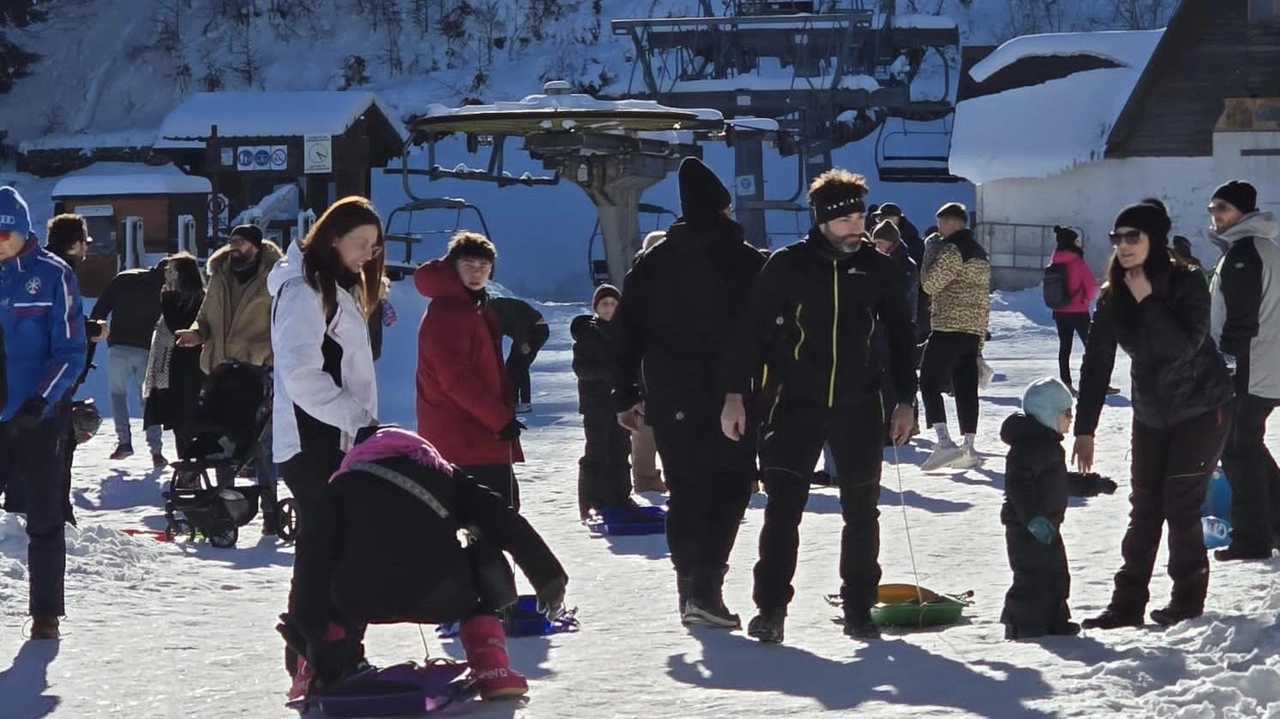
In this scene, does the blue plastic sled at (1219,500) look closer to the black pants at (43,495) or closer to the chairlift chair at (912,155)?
the black pants at (43,495)

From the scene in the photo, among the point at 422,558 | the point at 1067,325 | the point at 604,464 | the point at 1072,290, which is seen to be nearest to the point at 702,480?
the point at 422,558

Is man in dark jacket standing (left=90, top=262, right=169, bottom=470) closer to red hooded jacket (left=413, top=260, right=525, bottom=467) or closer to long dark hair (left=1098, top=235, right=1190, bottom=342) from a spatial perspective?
red hooded jacket (left=413, top=260, right=525, bottom=467)

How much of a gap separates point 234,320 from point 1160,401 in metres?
5.75

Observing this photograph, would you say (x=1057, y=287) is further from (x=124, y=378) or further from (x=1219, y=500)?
(x=1219, y=500)

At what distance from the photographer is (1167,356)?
7062mm

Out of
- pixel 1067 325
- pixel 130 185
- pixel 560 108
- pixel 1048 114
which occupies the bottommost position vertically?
pixel 130 185

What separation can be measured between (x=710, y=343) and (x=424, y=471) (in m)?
1.97

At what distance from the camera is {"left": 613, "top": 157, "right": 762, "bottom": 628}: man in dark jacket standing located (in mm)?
7477

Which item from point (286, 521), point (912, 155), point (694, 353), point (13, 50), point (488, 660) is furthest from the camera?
point (13, 50)

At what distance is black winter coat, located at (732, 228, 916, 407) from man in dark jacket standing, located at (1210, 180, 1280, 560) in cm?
184

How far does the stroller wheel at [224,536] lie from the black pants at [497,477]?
251 centimetres

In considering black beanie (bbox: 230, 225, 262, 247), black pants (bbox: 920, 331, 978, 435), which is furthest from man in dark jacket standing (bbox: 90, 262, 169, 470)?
black pants (bbox: 920, 331, 978, 435)

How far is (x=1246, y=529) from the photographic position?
27.5 feet

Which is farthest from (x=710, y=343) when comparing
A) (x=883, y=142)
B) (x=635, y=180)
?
(x=883, y=142)
